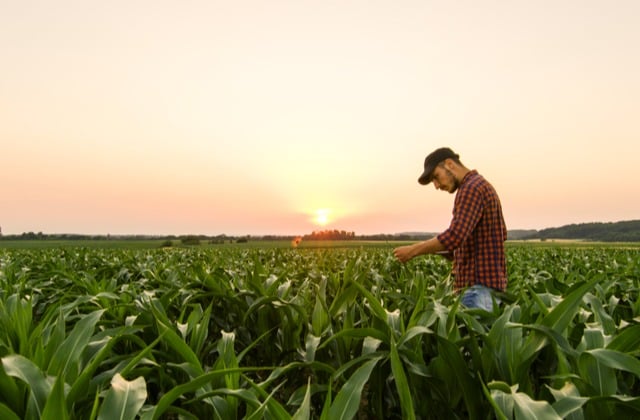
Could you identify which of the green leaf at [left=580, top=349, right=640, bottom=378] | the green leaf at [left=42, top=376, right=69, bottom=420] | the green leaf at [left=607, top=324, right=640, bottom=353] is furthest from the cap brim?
the green leaf at [left=42, top=376, right=69, bottom=420]

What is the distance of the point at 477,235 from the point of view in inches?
165

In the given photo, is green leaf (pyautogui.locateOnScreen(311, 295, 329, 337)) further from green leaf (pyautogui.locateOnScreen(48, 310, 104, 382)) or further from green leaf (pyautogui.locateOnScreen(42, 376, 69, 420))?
green leaf (pyautogui.locateOnScreen(42, 376, 69, 420))

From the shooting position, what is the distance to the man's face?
165 inches

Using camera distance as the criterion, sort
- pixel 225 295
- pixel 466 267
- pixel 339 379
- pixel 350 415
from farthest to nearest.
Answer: pixel 466 267, pixel 225 295, pixel 339 379, pixel 350 415


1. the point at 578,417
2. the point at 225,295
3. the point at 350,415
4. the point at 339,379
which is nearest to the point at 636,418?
the point at 578,417

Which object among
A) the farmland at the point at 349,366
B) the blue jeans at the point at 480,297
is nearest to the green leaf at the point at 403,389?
the farmland at the point at 349,366

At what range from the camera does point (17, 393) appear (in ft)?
5.41

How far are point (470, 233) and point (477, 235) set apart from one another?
28 cm

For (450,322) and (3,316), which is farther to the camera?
(3,316)

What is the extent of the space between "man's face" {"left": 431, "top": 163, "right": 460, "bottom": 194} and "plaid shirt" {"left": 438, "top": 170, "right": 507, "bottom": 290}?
0.09m

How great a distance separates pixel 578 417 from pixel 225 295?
2778mm

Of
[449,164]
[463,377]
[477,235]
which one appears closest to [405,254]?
[477,235]

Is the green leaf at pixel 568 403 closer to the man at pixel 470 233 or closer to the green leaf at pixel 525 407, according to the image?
the green leaf at pixel 525 407

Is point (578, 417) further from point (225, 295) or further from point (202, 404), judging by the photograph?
point (225, 295)
